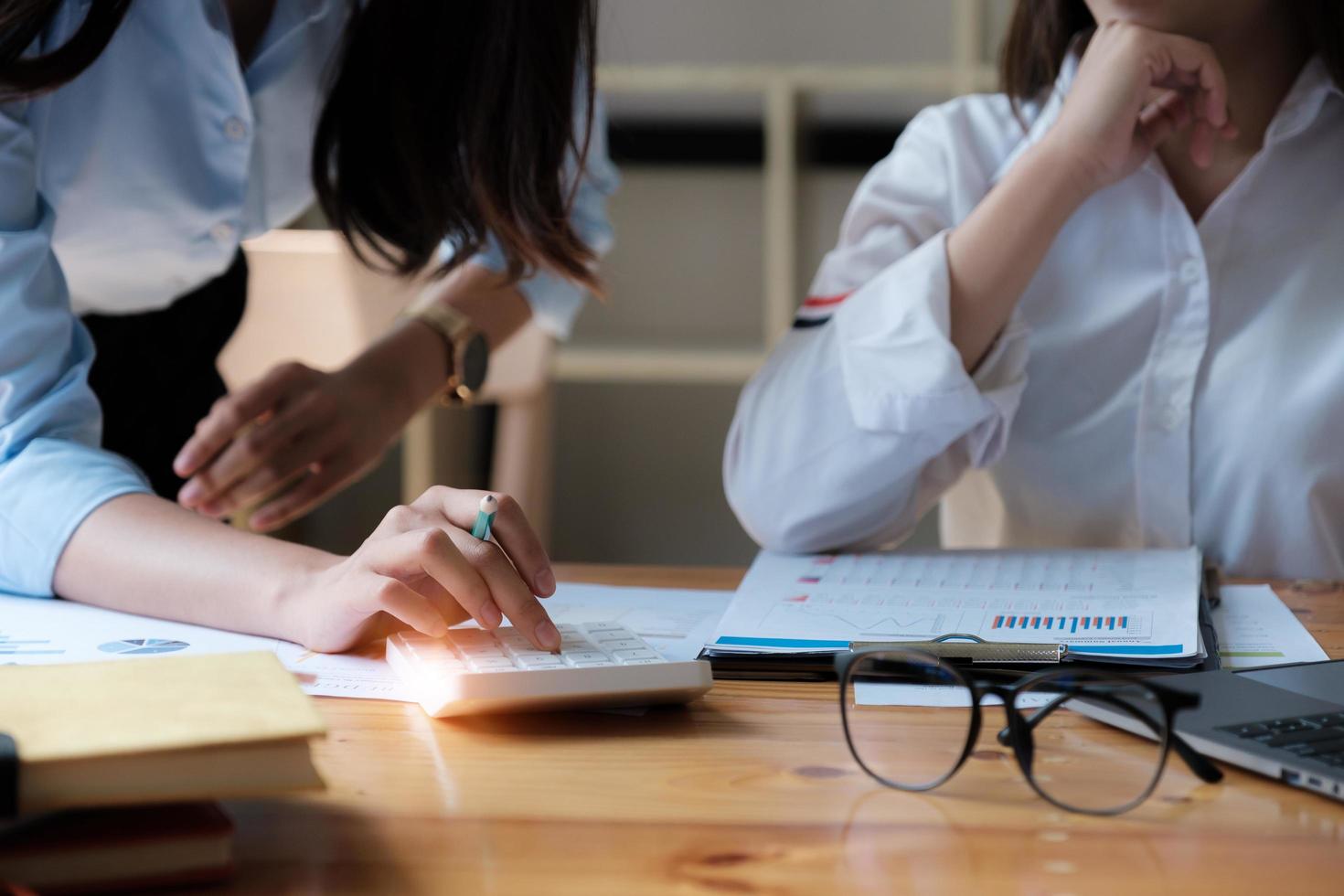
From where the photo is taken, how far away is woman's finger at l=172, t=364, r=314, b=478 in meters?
1.00

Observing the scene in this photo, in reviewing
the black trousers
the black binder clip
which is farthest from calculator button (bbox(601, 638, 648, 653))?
the black trousers

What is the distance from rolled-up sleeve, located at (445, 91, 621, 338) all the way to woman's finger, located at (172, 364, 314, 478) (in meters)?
0.32

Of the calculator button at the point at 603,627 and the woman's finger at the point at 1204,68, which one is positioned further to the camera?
the woman's finger at the point at 1204,68

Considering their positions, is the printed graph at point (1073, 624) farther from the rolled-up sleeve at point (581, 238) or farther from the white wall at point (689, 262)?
the white wall at point (689, 262)

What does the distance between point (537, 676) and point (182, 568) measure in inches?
11.1

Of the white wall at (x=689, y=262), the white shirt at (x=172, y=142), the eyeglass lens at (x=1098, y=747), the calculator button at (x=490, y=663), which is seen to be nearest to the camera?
the eyeglass lens at (x=1098, y=747)

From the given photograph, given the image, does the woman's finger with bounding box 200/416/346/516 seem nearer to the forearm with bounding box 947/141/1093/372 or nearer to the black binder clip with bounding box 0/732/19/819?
the forearm with bounding box 947/141/1093/372

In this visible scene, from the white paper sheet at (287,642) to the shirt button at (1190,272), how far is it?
Answer: 0.48 meters

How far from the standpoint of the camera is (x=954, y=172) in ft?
3.84

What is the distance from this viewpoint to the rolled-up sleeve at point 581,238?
1328 mm

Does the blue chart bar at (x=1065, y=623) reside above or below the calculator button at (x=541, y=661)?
below

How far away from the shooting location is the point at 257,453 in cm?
103

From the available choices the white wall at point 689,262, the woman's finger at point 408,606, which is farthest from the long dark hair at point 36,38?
the white wall at point 689,262

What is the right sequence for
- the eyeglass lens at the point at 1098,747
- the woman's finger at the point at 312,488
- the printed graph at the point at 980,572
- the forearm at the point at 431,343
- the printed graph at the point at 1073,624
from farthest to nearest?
the forearm at the point at 431,343
the woman's finger at the point at 312,488
the printed graph at the point at 980,572
the printed graph at the point at 1073,624
the eyeglass lens at the point at 1098,747
